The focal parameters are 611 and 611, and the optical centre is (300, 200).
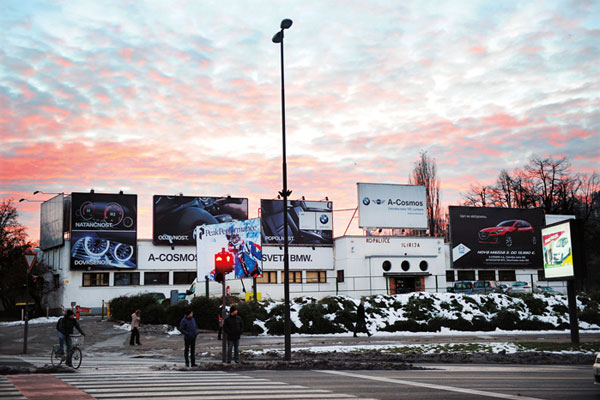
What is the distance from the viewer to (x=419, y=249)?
180 feet

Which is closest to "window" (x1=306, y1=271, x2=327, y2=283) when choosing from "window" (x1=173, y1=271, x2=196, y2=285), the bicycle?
"window" (x1=173, y1=271, x2=196, y2=285)

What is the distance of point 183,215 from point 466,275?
27804 millimetres

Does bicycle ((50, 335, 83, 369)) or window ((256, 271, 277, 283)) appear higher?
window ((256, 271, 277, 283))

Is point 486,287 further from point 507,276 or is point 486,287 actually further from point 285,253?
point 285,253

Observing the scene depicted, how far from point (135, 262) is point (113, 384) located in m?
44.0

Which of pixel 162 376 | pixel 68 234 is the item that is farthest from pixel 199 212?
pixel 162 376

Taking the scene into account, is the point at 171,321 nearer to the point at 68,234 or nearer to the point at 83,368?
the point at 83,368

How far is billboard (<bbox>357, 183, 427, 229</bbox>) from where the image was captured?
5506 centimetres

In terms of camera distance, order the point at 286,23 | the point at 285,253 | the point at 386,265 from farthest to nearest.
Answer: the point at 386,265
the point at 285,253
the point at 286,23

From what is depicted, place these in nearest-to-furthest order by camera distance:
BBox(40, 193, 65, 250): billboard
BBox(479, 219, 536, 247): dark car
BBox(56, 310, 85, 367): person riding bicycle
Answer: BBox(56, 310, 85, 367): person riding bicycle < BBox(40, 193, 65, 250): billboard < BBox(479, 219, 536, 247): dark car

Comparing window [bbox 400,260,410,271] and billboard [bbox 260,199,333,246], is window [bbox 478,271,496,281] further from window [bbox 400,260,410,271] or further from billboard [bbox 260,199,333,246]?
billboard [bbox 260,199,333,246]

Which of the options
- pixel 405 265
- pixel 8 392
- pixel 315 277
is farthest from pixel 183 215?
pixel 8 392

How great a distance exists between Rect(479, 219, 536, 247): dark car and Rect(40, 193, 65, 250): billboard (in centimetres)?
3903

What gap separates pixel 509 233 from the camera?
59.5 meters
